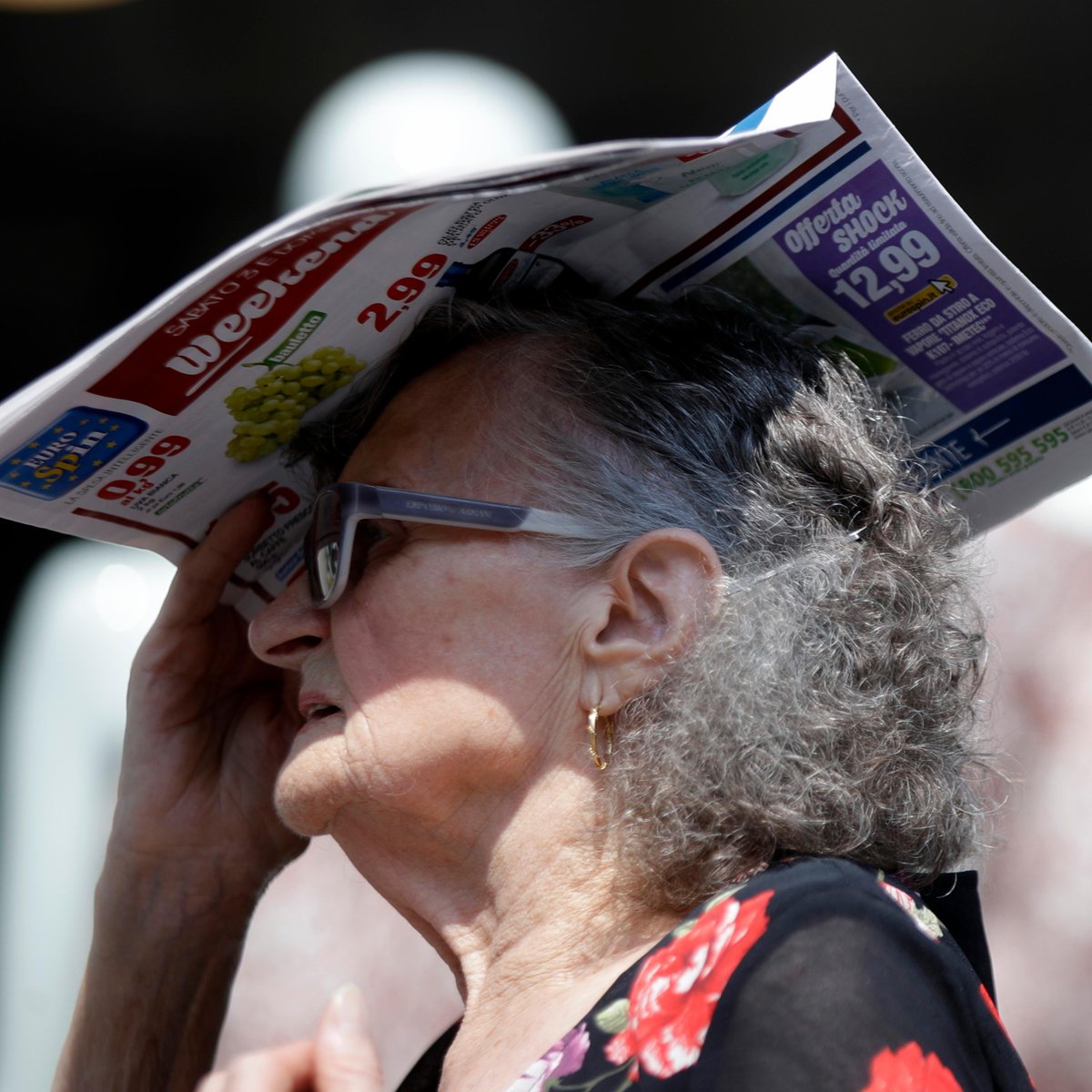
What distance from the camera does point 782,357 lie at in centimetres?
156

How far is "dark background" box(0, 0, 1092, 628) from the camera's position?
3463 mm

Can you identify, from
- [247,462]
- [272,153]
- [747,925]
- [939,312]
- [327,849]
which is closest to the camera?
[747,925]

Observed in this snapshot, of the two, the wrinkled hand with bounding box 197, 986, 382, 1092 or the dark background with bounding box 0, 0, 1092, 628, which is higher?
the dark background with bounding box 0, 0, 1092, 628

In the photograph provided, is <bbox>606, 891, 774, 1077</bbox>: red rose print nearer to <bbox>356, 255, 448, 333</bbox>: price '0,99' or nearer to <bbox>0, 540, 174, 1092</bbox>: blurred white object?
<bbox>356, 255, 448, 333</bbox>: price '0,99'

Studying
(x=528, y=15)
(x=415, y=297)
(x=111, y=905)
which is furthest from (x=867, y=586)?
(x=528, y=15)

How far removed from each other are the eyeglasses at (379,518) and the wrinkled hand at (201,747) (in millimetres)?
330

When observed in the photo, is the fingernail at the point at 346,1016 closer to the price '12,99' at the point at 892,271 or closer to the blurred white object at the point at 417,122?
the price '12,99' at the point at 892,271

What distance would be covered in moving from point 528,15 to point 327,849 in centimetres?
238

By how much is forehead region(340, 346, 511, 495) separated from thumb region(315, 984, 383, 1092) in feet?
2.09

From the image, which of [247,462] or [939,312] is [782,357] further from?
[247,462]

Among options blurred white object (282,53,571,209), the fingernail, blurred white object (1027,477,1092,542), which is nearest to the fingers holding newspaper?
the fingernail

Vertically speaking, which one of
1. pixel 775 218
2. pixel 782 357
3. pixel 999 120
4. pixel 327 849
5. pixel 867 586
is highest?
pixel 775 218

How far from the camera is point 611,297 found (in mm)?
1670

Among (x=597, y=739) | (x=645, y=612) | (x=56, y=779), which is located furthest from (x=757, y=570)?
(x=56, y=779)
